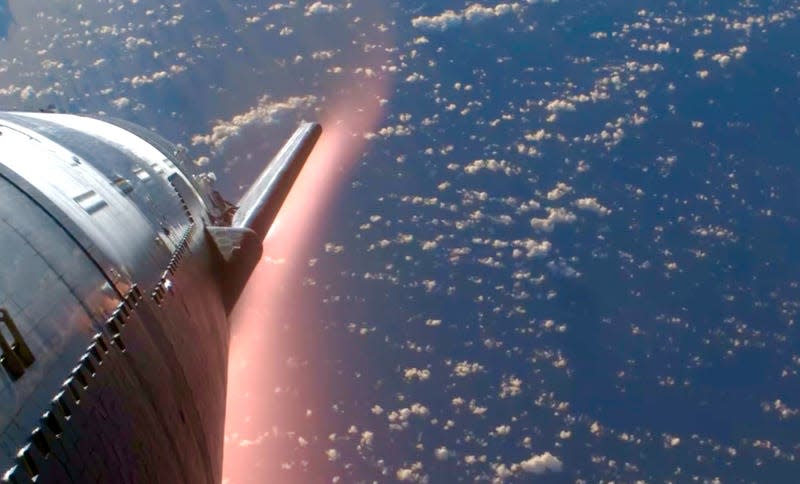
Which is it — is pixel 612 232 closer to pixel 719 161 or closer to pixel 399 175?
pixel 719 161

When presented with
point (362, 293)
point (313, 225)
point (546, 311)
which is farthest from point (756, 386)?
point (313, 225)

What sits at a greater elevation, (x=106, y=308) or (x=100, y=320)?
(x=100, y=320)

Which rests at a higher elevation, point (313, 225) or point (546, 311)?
point (313, 225)

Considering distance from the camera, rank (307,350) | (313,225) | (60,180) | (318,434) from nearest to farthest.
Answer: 1. (60,180)
2. (318,434)
3. (307,350)
4. (313,225)

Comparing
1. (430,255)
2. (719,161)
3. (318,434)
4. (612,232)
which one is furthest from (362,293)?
(719,161)

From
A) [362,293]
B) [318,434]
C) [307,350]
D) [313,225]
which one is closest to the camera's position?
[318,434]

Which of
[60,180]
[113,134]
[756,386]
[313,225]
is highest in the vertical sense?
[60,180]

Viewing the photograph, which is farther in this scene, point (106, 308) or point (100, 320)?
point (106, 308)

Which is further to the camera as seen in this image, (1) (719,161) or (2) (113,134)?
(1) (719,161)
